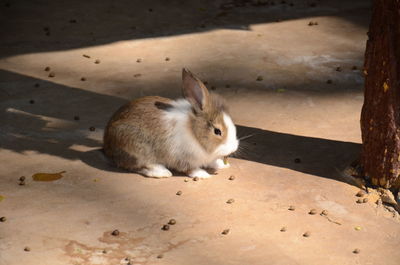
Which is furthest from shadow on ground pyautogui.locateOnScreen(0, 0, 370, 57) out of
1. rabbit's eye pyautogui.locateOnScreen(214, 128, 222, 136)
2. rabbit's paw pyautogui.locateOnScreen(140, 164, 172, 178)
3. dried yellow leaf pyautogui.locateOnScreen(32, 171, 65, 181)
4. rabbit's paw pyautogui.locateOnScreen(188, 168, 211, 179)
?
rabbit's eye pyautogui.locateOnScreen(214, 128, 222, 136)

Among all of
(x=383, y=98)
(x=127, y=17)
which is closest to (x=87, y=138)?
(x=383, y=98)

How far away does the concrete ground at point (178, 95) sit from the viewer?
4.30 metres

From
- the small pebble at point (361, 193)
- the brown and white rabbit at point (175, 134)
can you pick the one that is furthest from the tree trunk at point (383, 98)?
the brown and white rabbit at point (175, 134)

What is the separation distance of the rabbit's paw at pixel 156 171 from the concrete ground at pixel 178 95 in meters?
0.05

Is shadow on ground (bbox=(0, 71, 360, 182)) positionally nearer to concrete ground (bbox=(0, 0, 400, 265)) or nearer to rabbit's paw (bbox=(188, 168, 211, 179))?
concrete ground (bbox=(0, 0, 400, 265))

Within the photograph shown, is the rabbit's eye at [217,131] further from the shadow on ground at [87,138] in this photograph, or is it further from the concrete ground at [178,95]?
the shadow on ground at [87,138]

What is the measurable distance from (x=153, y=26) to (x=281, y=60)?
81.3 inches

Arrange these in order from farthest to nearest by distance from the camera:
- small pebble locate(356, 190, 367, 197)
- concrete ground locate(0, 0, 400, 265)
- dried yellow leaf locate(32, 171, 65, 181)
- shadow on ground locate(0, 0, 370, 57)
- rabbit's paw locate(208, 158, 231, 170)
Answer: shadow on ground locate(0, 0, 370, 57) < rabbit's paw locate(208, 158, 231, 170) < dried yellow leaf locate(32, 171, 65, 181) < small pebble locate(356, 190, 367, 197) < concrete ground locate(0, 0, 400, 265)

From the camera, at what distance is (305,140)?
5875mm

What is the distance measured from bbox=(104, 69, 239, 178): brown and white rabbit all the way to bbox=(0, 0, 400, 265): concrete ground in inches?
4.9

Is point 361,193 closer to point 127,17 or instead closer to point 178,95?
point 178,95

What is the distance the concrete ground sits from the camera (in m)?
4.30

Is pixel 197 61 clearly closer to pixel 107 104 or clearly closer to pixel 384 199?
pixel 107 104

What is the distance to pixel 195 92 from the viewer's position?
500 centimetres
